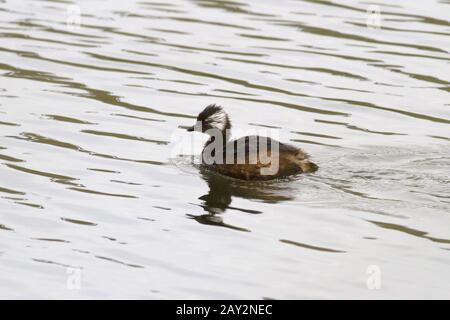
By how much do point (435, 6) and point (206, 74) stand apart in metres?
4.17

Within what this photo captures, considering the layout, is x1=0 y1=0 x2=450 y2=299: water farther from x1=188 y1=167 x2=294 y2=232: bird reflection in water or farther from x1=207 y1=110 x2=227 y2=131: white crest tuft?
x1=207 y1=110 x2=227 y2=131: white crest tuft

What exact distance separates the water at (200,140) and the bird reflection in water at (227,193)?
0.09ft

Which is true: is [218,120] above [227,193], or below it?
→ above

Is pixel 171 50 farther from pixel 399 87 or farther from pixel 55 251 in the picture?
pixel 55 251

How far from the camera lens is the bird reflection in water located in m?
9.26

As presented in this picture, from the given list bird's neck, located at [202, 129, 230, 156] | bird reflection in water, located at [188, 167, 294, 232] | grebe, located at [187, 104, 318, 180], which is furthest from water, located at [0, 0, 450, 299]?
bird's neck, located at [202, 129, 230, 156]

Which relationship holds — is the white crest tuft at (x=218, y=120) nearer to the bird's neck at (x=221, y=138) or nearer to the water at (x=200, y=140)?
the bird's neck at (x=221, y=138)

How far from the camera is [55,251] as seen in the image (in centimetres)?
833

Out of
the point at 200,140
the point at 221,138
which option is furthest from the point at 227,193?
the point at 200,140

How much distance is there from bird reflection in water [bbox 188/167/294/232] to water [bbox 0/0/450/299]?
0.03 metres

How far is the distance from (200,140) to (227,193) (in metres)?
2.20

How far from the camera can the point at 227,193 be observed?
10.1 meters

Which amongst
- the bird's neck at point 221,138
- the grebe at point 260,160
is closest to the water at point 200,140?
the grebe at point 260,160

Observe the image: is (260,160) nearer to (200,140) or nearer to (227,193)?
(227,193)
